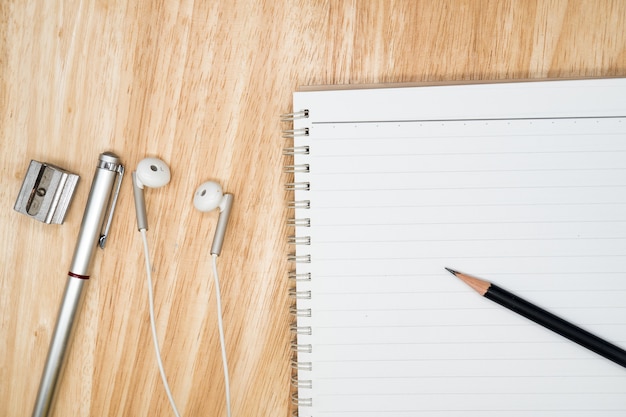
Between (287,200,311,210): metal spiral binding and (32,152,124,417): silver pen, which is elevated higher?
(287,200,311,210): metal spiral binding

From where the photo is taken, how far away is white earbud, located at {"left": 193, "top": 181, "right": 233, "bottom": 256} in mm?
548

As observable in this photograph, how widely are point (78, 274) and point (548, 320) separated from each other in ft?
1.96

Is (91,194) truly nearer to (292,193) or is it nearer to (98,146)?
(98,146)

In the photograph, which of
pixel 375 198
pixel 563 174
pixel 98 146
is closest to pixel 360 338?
pixel 375 198

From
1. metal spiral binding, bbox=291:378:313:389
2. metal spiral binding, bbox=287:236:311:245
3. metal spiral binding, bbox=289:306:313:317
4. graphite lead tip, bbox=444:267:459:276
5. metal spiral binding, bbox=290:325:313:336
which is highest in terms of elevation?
metal spiral binding, bbox=287:236:311:245

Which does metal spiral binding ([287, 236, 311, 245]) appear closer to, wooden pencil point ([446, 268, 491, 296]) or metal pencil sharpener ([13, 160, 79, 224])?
wooden pencil point ([446, 268, 491, 296])

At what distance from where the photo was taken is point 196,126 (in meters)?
0.58

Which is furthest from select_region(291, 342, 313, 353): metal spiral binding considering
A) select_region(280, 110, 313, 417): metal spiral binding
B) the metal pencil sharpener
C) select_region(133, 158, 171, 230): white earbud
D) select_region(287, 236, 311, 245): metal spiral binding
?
the metal pencil sharpener

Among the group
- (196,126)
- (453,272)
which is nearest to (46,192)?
(196,126)

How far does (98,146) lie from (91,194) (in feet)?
0.23

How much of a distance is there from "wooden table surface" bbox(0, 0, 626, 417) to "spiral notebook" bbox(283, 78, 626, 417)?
0.04 metres

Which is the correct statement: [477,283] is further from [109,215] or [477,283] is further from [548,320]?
[109,215]

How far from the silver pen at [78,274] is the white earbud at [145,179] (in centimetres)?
4

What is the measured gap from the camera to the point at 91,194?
567 millimetres
